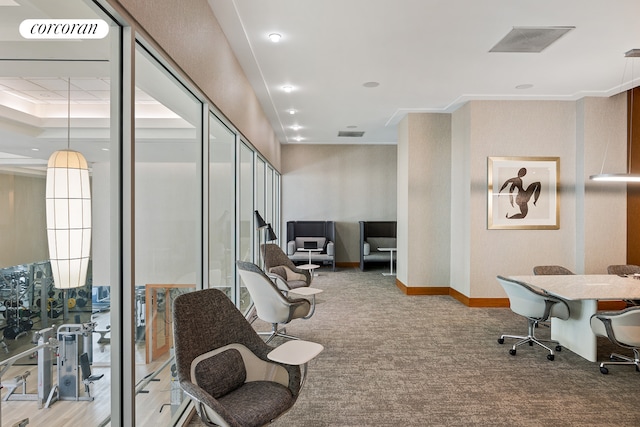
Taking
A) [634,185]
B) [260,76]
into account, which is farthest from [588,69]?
[260,76]

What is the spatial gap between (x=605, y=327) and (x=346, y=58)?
11.8ft

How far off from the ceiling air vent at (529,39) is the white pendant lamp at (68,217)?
3713mm

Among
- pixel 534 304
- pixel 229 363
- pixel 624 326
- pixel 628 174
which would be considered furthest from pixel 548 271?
pixel 229 363

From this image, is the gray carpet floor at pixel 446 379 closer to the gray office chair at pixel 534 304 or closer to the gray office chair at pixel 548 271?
the gray office chair at pixel 534 304

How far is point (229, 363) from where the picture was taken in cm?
203

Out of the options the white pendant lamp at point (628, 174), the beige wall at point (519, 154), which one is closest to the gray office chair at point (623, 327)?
the white pendant lamp at point (628, 174)

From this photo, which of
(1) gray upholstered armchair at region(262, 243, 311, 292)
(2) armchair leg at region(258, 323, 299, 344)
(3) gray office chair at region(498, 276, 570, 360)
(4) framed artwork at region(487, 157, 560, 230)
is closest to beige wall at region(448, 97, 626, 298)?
(4) framed artwork at region(487, 157, 560, 230)

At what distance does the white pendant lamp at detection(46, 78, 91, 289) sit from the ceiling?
7.29 feet

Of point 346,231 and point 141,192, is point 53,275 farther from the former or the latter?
point 346,231

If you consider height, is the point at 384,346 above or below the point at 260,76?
below

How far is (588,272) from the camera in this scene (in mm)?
5219

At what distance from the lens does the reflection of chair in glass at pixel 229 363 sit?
1770 millimetres

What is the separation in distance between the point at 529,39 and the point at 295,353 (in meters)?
3.66

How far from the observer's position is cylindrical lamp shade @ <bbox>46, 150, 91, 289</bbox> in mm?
1224
